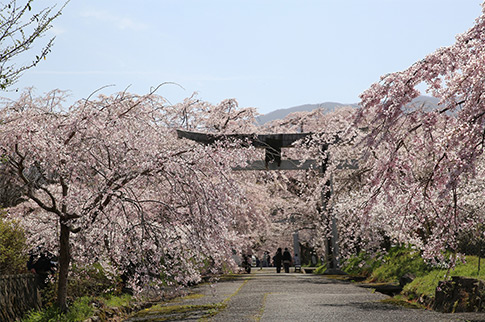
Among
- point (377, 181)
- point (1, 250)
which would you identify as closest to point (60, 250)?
point (1, 250)

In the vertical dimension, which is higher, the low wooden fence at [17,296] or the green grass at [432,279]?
the low wooden fence at [17,296]

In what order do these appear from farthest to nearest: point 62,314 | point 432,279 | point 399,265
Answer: point 399,265 < point 432,279 < point 62,314

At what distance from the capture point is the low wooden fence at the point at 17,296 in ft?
30.3

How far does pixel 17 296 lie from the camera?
32.2 feet

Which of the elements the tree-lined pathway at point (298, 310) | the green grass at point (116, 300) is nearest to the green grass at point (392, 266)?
the tree-lined pathway at point (298, 310)

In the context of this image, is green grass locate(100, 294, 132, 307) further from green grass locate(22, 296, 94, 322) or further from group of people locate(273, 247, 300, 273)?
group of people locate(273, 247, 300, 273)

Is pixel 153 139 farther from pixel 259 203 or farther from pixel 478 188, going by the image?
pixel 259 203

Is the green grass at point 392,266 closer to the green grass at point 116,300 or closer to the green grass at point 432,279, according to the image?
the green grass at point 432,279

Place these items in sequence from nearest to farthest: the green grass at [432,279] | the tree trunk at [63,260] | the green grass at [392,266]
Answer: the tree trunk at [63,260] < the green grass at [432,279] < the green grass at [392,266]

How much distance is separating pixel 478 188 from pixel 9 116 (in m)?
11.1

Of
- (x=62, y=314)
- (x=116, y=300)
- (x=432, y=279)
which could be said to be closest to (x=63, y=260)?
(x=62, y=314)

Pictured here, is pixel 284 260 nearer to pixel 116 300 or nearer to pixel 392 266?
pixel 392 266

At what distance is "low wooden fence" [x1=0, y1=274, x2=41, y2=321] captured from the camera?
30.3ft

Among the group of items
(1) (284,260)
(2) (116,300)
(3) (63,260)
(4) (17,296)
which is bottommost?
(1) (284,260)
